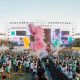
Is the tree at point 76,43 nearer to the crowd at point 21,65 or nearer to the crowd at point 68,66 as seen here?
the crowd at point 68,66

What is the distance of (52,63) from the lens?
4543 millimetres

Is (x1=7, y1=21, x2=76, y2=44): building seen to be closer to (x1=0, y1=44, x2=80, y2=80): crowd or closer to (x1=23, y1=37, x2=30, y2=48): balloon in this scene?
(x1=23, y1=37, x2=30, y2=48): balloon

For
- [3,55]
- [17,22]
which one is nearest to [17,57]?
[3,55]

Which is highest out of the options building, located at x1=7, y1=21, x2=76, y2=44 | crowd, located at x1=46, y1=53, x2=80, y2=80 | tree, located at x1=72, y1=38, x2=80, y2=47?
building, located at x1=7, y1=21, x2=76, y2=44

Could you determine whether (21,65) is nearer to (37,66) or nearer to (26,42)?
(37,66)

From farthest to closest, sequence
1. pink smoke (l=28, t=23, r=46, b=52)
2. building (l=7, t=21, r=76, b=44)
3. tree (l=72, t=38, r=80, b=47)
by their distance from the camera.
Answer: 1. tree (l=72, t=38, r=80, b=47)
2. building (l=7, t=21, r=76, b=44)
3. pink smoke (l=28, t=23, r=46, b=52)

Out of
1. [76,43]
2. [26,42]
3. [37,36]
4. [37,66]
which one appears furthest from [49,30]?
[76,43]

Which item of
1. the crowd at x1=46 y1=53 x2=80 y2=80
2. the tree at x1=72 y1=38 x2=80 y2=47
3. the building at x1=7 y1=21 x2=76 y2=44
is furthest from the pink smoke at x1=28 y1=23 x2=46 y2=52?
the tree at x1=72 y1=38 x2=80 y2=47

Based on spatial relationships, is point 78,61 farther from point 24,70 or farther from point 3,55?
point 3,55

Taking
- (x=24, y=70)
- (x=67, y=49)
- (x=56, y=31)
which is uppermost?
(x=56, y=31)

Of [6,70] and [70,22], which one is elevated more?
[70,22]

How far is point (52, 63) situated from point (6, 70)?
0.75m

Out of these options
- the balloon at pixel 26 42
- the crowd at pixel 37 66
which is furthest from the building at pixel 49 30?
the crowd at pixel 37 66

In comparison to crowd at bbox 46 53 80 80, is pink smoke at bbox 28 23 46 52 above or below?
above
